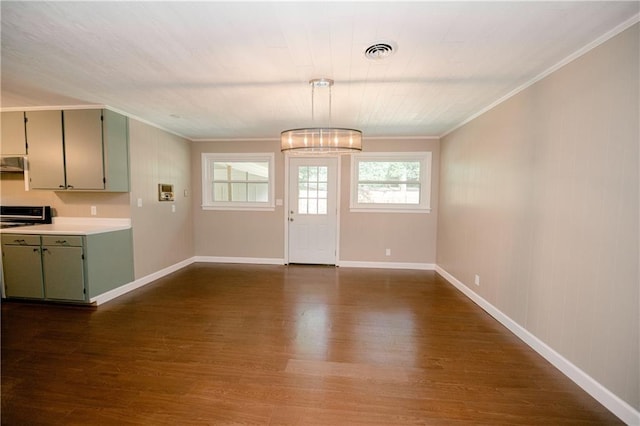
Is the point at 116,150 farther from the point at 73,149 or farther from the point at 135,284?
the point at 135,284

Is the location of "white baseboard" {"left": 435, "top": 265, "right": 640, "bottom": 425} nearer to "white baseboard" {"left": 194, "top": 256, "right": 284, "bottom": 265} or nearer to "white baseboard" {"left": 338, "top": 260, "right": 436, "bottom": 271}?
"white baseboard" {"left": 338, "top": 260, "right": 436, "bottom": 271}

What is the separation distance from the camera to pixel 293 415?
1.70 metres

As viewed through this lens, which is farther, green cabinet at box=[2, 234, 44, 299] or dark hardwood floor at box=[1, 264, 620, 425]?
green cabinet at box=[2, 234, 44, 299]

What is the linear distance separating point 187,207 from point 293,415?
176 inches

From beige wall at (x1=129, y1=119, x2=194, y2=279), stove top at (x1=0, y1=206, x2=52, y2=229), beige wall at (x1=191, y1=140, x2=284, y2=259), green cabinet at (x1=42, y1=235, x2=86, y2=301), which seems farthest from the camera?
beige wall at (x1=191, y1=140, x2=284, y2=259)

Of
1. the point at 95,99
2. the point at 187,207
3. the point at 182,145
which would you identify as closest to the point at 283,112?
the point at 95,99

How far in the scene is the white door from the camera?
17.0 feet

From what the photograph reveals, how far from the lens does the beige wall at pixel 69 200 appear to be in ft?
12.3

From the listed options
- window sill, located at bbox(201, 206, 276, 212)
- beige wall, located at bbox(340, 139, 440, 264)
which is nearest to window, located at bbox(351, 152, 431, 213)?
beige wall, located at bbox(340, 139, 440, 264)

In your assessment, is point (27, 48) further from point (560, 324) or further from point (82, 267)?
point (560, 324)

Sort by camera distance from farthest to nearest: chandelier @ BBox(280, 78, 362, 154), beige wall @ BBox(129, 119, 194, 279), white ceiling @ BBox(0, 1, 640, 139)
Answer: beige wall @ BBox(129, 119, 194, 279) → chandelier @ BBox(280, 78, 362, 154) → white ceiling @ BBox(0, 1, 640, 139)

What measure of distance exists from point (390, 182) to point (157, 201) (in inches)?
158

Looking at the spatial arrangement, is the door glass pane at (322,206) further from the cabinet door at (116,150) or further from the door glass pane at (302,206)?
the cabinet door at (116,150)

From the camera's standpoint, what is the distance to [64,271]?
319 cm
